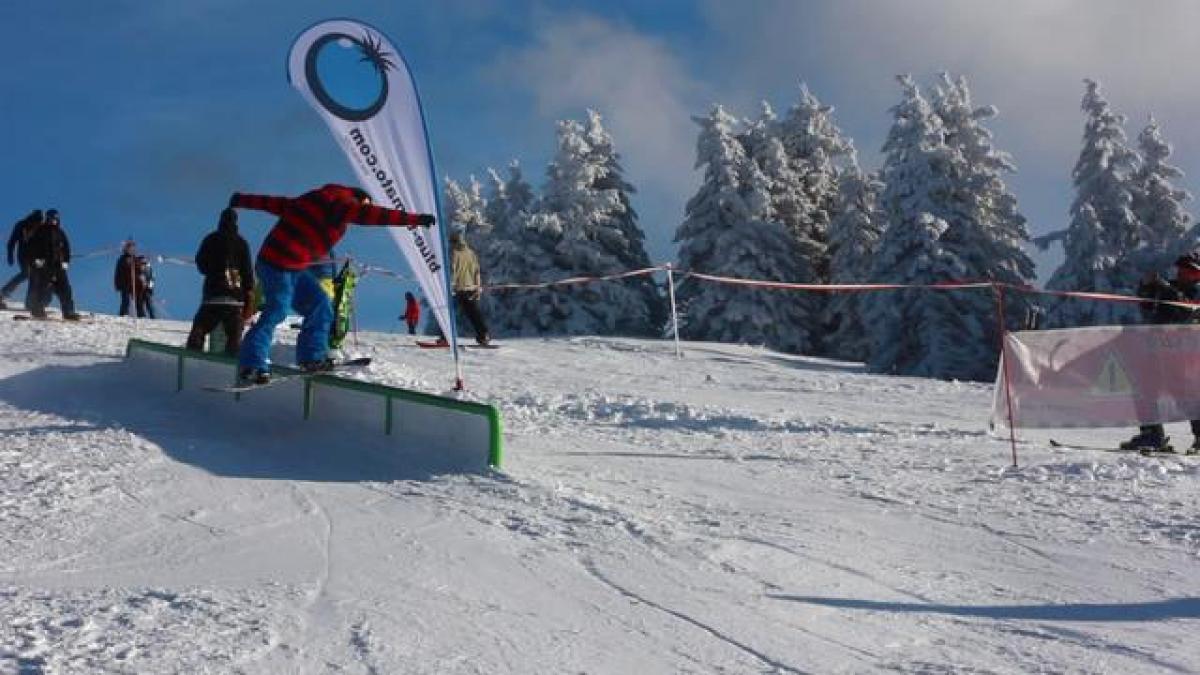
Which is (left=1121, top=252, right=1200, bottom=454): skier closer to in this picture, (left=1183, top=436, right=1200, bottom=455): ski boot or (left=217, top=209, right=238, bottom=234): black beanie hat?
(left=1183, top=436, right=1200, bottom=455): ski boot

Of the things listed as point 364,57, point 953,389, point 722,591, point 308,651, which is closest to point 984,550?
point 722,591

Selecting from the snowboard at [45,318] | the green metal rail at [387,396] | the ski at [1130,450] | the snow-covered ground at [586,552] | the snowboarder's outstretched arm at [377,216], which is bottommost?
the snow-covered ground at [586,552]

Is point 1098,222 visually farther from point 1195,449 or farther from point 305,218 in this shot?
point 305,218

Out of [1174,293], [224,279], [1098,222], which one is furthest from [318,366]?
[1098,222]

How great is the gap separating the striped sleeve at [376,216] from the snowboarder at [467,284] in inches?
359

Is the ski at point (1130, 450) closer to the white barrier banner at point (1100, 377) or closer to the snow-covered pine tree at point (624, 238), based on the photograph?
the white barrier banner at point (1100, 377)

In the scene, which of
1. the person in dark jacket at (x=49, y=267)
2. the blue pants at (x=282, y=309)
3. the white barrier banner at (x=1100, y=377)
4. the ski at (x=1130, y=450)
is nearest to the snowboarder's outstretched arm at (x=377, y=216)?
the blue pants at (x=282, y=309)

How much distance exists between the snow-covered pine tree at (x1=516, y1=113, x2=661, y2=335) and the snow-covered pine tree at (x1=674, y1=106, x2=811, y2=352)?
2.38 m

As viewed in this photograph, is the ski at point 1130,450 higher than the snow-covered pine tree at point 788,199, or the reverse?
the snow-covered pine tree at point 788,199

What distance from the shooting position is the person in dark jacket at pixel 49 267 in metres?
16.0

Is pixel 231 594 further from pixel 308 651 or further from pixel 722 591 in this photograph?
pixel 722 591

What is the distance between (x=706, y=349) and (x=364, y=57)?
1195cm

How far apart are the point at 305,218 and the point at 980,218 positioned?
106ft

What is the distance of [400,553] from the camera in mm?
4938
